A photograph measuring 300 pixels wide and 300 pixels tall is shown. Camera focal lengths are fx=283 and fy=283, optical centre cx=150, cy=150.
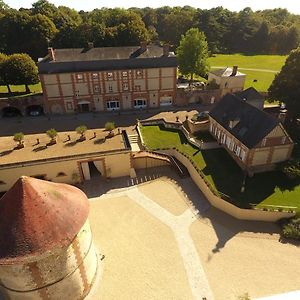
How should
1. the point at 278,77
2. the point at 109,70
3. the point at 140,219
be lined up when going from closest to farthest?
the point at 140,219
the point at 278,77
the point at 109,70

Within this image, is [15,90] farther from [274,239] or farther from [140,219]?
[274,239]

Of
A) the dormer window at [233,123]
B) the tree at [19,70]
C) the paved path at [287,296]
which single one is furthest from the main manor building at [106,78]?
the paved path at [287,296]

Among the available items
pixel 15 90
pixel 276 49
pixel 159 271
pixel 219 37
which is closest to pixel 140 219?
pixel 159 271

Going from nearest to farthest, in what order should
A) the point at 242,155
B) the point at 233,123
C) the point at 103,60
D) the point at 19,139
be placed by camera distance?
1. the point at 19,139
2. the point at 242,155
3. the point at 233,123
4. the point at 103,60

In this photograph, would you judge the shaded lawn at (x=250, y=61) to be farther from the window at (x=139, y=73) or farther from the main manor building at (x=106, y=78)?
the window at (x=139, y=73)

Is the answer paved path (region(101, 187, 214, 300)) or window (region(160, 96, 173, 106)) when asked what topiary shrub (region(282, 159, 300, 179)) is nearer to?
paved path (region(101, 187, 214, 300))

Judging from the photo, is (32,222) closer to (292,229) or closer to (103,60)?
(292,229)

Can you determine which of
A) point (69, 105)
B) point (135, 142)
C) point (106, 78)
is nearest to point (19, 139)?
point (135, 142)
